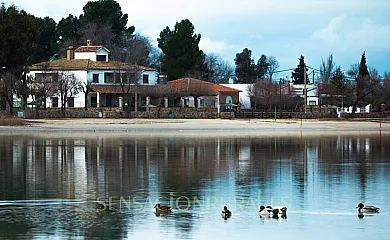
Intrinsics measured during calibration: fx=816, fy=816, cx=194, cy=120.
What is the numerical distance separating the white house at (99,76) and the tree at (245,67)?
53334mm

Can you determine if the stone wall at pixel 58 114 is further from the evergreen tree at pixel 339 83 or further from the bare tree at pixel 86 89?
the evergreen tree at pixel 339 83

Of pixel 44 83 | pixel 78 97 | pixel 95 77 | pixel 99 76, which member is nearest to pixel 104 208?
pixel 44 83

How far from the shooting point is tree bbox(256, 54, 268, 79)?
154625mm

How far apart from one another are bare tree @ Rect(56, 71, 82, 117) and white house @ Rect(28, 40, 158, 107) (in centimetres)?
90

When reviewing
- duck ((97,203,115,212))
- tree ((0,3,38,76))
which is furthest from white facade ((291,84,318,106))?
duck ((97,203,115,212))

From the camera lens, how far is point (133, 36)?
12862 centimetres

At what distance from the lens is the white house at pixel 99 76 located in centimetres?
9588

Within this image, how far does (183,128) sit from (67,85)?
23842 millimetres

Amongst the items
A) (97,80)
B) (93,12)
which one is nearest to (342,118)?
(97,80)

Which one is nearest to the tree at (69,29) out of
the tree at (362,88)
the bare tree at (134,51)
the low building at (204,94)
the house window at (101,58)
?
the bare tree at (134,51)

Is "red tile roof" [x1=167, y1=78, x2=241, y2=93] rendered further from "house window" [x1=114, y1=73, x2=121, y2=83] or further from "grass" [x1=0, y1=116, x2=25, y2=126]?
"grass" [x1=0, y1=116, x2=25, y2=126]

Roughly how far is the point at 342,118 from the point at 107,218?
74.9m

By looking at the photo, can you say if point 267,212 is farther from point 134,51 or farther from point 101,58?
point 134,51

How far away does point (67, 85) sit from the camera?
9094 centimetres
